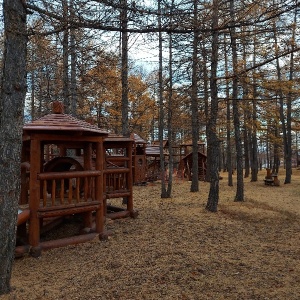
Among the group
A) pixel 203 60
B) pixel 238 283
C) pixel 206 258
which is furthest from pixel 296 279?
pixel 203 60

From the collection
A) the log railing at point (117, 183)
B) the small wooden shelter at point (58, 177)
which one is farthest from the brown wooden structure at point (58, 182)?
the log railing at point (117, 183)

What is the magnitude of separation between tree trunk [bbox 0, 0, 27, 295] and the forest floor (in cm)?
70

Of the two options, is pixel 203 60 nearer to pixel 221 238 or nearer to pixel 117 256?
pixel 221 238

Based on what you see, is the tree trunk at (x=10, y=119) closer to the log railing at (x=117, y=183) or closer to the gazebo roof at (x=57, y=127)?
the gazebo roof at (x=57, y=127)

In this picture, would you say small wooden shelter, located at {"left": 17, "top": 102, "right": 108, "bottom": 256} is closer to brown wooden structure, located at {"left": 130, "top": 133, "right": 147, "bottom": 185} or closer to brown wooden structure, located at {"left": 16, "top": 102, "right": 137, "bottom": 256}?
brown wooden structure, located at {"left": 16, "top": 102, "right": 137, "bottom": 256}

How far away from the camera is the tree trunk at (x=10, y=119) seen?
3.55m

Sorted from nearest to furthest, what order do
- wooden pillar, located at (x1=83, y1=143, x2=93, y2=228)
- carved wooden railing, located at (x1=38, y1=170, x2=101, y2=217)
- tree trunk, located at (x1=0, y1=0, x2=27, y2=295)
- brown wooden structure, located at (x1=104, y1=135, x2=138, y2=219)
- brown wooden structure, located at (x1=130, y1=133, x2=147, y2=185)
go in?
tree trunk, located at (x1=0, y1=0, x2=27, y2=295) → carved wooden railing, located at (x1=38, y1=170, x2=101, y2=217) → wooden pillar, located at (x1=83, y1=143, x2=93, y2=228) → brown wooden structure, located at (x1=104, y1=135, x2=138, y2=219) → brown wooden structure, located at (x1=130, y1=133, x2=147, y2=185)

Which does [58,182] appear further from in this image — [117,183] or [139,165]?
[139,165]

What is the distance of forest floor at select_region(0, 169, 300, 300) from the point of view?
3.70m

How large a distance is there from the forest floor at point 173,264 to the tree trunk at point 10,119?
696 millimetres

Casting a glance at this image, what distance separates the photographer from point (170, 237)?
20.2 feet

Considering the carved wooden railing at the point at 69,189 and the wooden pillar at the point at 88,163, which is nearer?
the carved wooden railing at the point at 69,189

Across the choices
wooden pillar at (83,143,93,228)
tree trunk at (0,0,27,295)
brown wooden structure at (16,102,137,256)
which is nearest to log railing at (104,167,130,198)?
brown wooden structure at (16,102,137,256)

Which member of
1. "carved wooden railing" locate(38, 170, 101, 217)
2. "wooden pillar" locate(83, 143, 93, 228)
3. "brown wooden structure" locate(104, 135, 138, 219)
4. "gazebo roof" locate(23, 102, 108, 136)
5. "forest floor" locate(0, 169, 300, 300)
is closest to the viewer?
"forest floor" locate(0, 169, 300, 300)
